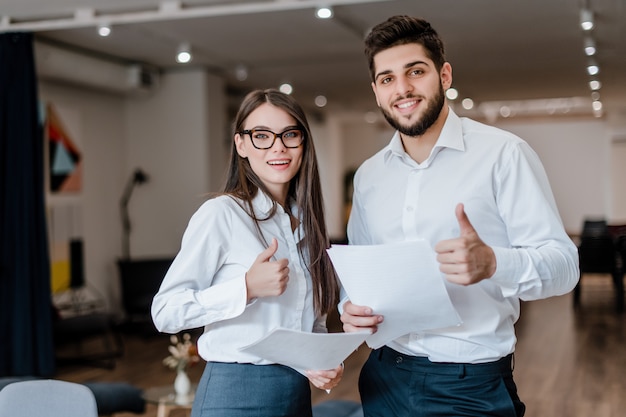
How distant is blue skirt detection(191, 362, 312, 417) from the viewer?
82.0 inches

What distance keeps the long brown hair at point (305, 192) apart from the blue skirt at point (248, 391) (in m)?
0.23

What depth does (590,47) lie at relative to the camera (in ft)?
29.5

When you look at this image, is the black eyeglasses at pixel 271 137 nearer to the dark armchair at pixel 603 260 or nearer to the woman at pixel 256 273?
the woman at pixel 256 273

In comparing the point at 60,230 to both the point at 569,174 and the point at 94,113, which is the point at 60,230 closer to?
the point at 94,113

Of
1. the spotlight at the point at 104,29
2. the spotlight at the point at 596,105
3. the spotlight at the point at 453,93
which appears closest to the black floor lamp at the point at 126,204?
the spotlight at the point at 104,29

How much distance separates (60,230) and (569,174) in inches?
524

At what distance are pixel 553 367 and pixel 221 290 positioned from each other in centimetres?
608

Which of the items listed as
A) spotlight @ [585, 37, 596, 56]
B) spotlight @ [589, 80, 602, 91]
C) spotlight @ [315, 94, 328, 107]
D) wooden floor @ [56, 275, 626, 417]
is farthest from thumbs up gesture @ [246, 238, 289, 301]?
spotlight @ [315, 94, 328, 107]

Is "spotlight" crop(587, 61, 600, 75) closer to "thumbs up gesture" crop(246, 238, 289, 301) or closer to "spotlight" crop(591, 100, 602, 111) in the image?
"spotlight" crop(591, 100, 602, 111)

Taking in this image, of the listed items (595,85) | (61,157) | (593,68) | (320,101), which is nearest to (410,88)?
(61,157)

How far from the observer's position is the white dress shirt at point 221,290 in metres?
2.06

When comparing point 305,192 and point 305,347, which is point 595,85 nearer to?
point 305,192

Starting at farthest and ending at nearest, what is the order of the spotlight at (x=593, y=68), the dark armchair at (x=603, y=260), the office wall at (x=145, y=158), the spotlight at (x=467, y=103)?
the spotlight at (x=467, y=103) → the dark armchair at (x=603, y=260) → the spotlight at (x=593, y=68) → the office wall at (x=145, y=158)

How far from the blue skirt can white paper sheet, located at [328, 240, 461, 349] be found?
325 millimetres
